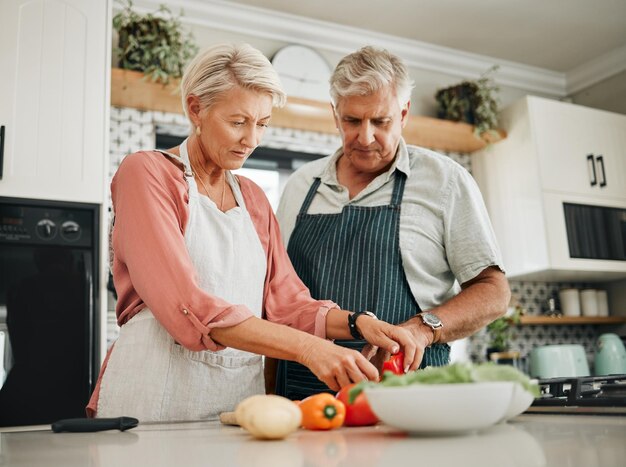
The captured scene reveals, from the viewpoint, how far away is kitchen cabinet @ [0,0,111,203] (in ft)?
7.68

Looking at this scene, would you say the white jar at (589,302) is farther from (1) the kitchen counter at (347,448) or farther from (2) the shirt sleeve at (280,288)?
(1) the kitchen counter at (347,448)

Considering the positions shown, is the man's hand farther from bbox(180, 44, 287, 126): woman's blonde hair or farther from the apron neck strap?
bbox(180, 44, 287, 126): woman's blonde hair

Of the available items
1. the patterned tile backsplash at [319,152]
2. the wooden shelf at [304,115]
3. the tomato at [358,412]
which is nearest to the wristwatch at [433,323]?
the tomato at [358,412]

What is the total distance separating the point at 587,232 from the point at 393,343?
288 cm

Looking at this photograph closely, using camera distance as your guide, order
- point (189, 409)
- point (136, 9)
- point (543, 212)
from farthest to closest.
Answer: point (543, 212), point (136, 9), point (189, 409)

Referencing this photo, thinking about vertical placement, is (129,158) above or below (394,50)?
below

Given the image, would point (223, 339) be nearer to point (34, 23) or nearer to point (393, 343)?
point (393, 343)

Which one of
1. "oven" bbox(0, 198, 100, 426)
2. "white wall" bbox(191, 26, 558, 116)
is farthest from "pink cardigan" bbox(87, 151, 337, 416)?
"white wall" bbox(191, 26, 558, 116)

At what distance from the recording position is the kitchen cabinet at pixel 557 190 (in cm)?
358

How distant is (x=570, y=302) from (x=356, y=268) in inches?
110

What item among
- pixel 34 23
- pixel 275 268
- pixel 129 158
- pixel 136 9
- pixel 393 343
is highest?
pixel 136 9

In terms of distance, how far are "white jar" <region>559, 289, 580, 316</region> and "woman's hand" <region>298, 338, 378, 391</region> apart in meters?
3.24

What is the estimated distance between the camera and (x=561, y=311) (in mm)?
3971

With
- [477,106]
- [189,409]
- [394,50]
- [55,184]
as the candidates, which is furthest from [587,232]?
[189,409]
